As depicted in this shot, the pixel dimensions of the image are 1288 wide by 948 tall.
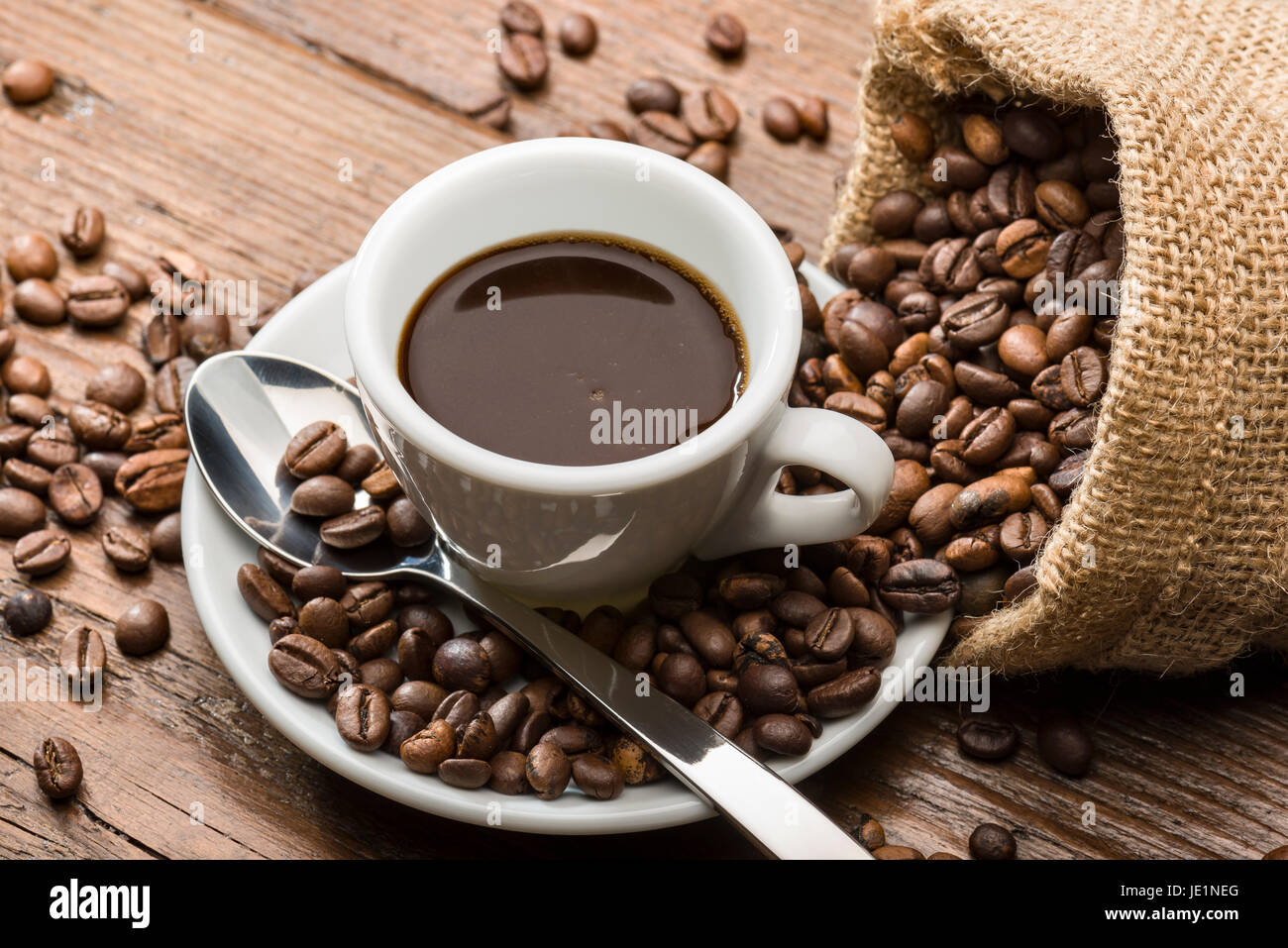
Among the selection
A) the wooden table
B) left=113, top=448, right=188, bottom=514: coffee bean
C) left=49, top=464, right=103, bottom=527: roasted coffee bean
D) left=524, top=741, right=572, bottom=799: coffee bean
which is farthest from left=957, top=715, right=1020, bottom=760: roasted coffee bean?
left=49, top=464, right=103, bottom=527: roasted coffee bean

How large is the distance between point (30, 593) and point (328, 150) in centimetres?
79

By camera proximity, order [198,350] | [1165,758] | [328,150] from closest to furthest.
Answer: [1165,758] → [198,350] → [328,150]

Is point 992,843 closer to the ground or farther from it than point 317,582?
closer to the ground

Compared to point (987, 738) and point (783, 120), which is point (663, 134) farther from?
point (987, 738)

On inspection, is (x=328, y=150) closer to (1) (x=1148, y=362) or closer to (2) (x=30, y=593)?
(2) (x=30, y=593)

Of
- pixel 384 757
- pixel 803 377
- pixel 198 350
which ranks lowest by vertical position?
pixel 384 757

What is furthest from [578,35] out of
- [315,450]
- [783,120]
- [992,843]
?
[992,843]

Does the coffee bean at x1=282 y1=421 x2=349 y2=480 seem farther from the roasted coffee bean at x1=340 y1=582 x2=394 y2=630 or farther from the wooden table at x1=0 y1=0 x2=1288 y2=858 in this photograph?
the wooden table at x1=0 y1=0 x2=1288 y2=858

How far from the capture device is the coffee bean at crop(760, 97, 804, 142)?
5.94ft

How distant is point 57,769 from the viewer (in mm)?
1276

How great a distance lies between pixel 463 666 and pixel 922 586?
1.63 ft

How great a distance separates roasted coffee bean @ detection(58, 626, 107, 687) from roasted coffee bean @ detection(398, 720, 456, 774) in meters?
0.44

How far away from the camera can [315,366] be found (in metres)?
1.41

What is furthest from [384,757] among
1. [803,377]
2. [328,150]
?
[328,150]
